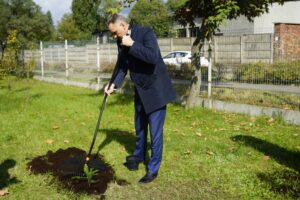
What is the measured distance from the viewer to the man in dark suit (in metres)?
4.34

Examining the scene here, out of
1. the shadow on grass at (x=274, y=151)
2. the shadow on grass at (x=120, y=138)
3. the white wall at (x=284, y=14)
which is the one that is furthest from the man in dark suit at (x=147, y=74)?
the white wall at (x=284, y=14)

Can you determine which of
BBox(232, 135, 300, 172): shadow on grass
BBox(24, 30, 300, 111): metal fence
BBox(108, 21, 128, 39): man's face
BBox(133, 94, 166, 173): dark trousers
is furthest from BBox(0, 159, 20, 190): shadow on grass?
BBox(24, 30, 300, 111): metal fence

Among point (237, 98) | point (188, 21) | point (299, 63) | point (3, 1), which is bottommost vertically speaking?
point (237, 98)

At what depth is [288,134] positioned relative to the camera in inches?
282

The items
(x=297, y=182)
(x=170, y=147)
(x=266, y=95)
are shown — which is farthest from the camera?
(x=266, y=95)

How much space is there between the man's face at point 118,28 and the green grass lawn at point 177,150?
1.83 metres

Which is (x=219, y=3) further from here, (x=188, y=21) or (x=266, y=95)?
A: (x=266, y=95)

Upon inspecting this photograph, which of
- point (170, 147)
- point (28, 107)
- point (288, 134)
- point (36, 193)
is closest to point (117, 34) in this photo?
point (36, 193)

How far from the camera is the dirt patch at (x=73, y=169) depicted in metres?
4.73

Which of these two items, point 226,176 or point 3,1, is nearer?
point 226,176

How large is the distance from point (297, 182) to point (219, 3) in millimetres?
4472

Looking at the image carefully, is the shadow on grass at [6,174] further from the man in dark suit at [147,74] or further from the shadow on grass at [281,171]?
the shadow on grass at [281,171]

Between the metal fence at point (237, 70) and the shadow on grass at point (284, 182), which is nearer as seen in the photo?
the shadow on grass at point (284, 182)

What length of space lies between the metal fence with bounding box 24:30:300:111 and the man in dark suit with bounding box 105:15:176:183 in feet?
14.9
